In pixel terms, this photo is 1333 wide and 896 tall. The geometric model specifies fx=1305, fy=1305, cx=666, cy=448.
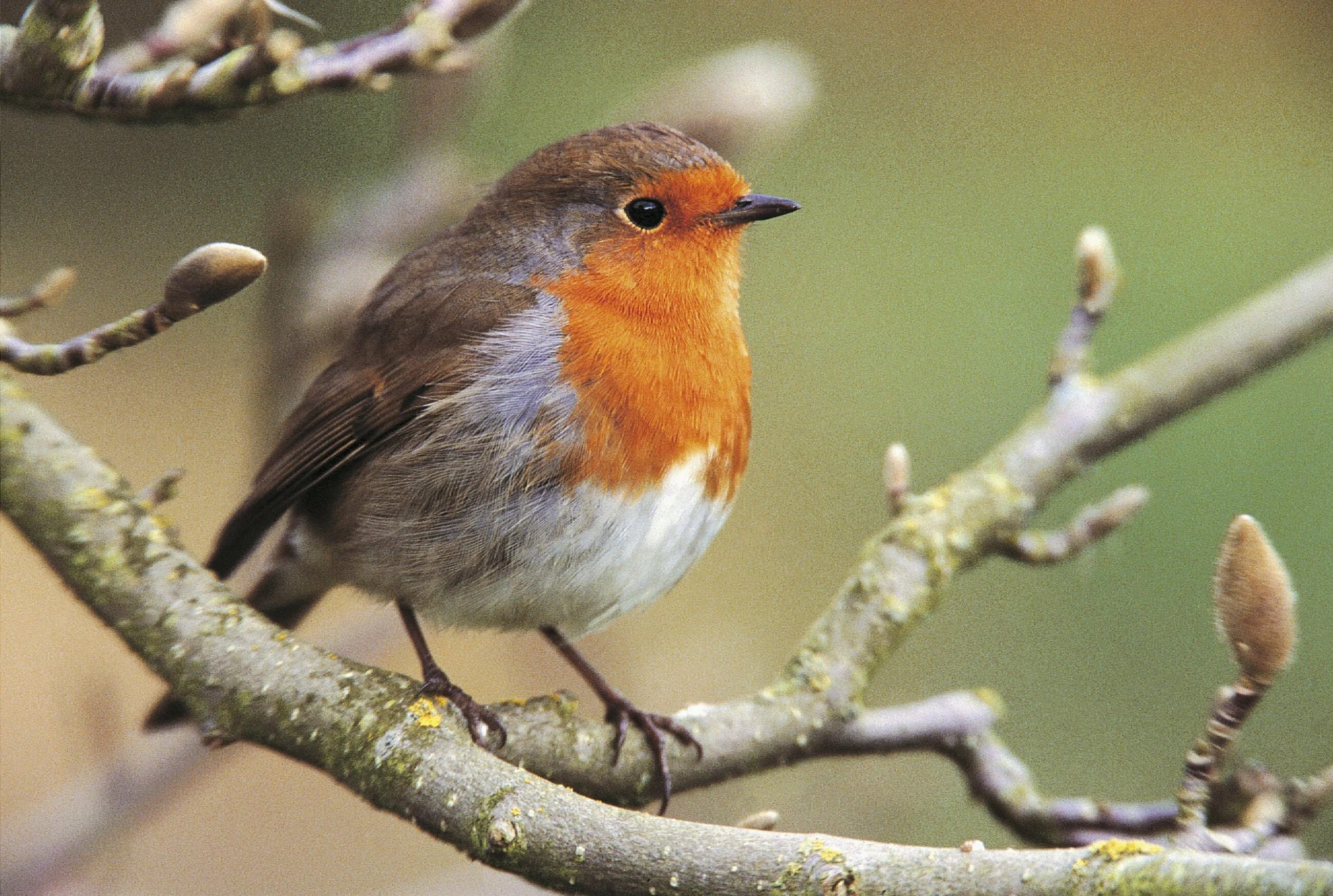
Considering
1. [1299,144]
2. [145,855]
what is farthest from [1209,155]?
[145,855]

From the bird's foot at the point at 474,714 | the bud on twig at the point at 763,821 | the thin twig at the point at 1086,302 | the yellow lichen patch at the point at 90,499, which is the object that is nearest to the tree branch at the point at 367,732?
the yellow lichen patch at the point at 90,499

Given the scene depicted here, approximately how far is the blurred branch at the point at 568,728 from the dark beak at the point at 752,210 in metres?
0.69

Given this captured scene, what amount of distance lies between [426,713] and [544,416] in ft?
2.38

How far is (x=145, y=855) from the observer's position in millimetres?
4297

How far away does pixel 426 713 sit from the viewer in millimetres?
1857

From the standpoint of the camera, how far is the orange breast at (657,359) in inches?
95.7

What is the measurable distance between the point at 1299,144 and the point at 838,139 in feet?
6.70

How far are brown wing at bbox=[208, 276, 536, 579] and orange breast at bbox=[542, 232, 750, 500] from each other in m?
0.17

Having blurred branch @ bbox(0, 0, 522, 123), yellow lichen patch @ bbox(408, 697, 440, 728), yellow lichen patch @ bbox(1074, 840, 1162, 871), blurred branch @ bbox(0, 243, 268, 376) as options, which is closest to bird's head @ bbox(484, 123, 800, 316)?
blurred branch @ bbox(0, 0, 522, 123)

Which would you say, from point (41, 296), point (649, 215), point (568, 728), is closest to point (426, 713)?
point (568, 728)

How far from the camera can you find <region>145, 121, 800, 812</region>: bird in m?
2.42

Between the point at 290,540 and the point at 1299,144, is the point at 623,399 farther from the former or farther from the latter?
the point at 1299,144

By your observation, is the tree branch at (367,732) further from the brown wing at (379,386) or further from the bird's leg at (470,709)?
the brown wing at (379,386)

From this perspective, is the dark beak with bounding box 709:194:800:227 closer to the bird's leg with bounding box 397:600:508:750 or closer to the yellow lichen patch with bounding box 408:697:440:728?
the bird's leg with bounding box 397:600:508:750
